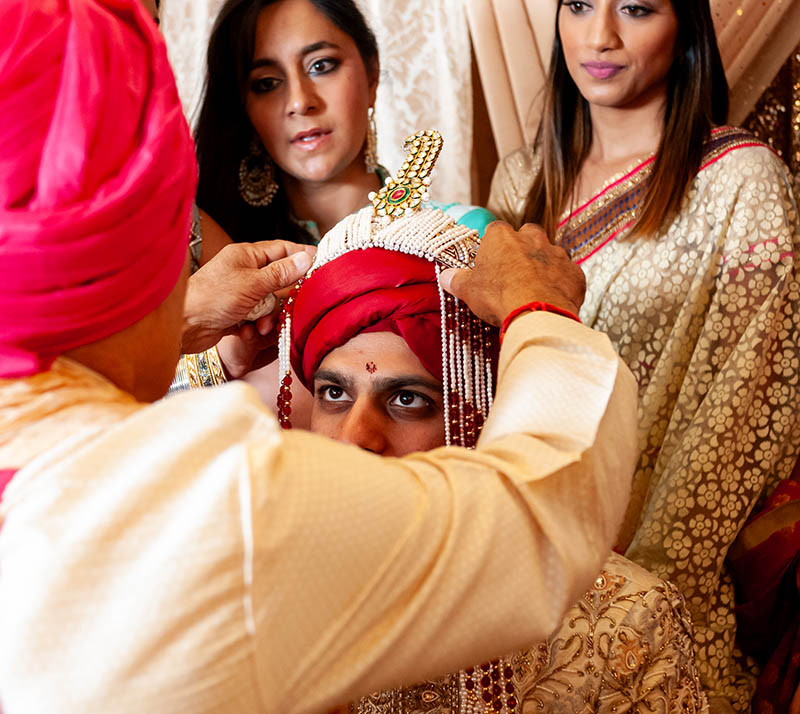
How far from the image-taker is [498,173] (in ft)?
7.66

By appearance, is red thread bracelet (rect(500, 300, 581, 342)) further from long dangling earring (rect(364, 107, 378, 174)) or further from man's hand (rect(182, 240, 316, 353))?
long dangling earring (rect(364, 107, 378, 174))

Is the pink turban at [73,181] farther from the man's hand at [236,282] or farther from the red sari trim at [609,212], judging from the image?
the red sari trim at [609,212]

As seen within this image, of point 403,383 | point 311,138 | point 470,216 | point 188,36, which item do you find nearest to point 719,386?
point 470,216

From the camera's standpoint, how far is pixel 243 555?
640 millimetres

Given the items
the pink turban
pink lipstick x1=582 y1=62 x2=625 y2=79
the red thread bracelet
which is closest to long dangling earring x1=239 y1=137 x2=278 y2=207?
pink lipstick x1=582 y1=62 x2=625 y2=79

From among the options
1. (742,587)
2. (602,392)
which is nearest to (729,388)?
(742,587)

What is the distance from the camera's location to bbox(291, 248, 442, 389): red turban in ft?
4.29

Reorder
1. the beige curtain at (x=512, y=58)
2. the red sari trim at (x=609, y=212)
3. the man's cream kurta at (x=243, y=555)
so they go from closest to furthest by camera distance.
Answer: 1. the man's cream kurta at (x=243, y=555)
2. the red sari trim at (x=609, y=212)
3. the beige curtain at (x=512, y=58)

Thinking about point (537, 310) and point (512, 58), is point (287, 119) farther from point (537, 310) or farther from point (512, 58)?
point (537, 310)

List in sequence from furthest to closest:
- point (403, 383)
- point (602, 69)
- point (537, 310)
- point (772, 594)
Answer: point (602, 69) → point (772, 594) → point (403, 383) → point (537, 310)

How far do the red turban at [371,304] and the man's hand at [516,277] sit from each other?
0.16m

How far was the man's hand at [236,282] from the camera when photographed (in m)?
1.34

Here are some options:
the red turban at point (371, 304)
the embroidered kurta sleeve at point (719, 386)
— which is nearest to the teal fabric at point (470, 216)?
the embroidered kurta sleeve at point (719, 386)

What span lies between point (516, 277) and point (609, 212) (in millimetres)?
1059
